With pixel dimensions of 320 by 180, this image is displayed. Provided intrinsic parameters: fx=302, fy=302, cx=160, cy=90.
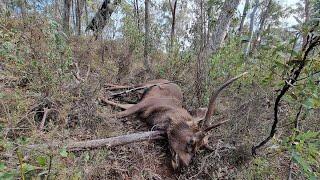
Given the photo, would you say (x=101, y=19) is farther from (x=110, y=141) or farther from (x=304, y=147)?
(x=304, y=147)

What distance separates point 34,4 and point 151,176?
3.25 m

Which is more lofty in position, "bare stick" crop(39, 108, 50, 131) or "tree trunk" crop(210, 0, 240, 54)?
"tree trunk" crop(210, 0, 240, 54)

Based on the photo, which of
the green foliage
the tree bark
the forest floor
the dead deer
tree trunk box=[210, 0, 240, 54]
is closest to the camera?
the green foliage

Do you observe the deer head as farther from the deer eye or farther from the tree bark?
the tree bark

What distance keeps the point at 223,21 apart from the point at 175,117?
3.06m

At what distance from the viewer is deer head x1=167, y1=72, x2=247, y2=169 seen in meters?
3.63

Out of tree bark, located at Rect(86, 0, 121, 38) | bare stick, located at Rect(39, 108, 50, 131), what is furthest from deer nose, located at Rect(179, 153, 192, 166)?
tree bark, located at Rect(86, 0, 121, 38)

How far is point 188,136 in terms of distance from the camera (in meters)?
3.83

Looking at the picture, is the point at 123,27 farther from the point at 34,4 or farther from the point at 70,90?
the point at 70,90

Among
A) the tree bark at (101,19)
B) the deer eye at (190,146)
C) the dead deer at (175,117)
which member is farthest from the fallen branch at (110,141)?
the tree bark at (101,19)

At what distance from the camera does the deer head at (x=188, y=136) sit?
363cm

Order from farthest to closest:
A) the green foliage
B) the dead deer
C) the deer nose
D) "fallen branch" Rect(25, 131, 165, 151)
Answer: the dead deer < the deer nose < "fallen branch" Rect(25, 131, 165, 151) < the green foliage

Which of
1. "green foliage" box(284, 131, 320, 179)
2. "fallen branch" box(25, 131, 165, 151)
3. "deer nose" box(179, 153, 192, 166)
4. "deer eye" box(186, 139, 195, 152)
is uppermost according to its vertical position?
"green foliage" box(284, 131, 320, 179)

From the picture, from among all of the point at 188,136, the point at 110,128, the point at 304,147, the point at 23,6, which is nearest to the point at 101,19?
the point at 23,6
